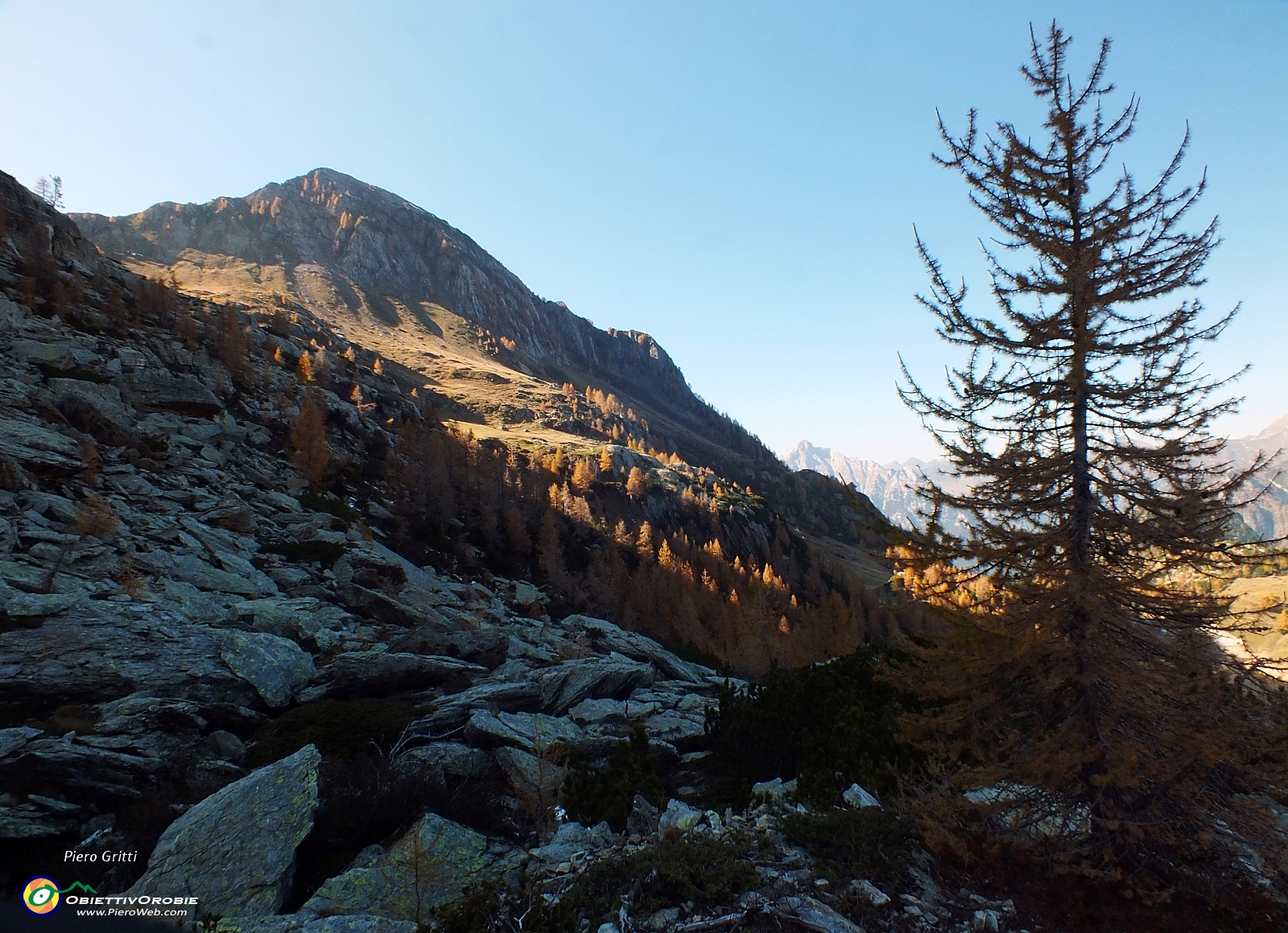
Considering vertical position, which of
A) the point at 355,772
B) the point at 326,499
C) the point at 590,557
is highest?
the point at 355,772

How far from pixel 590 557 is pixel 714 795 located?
5645 cm

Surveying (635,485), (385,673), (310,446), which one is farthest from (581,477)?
(385,673)

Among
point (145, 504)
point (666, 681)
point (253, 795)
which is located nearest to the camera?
point (253, 795)

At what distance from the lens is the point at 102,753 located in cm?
940

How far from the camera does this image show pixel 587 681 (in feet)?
61.8

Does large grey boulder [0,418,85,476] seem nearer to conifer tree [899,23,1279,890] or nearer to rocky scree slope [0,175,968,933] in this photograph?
rocky scree slope [0,175,968,933]

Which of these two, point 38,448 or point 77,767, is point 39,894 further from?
point 38,448

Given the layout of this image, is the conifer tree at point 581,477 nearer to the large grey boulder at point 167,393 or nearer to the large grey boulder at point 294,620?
the large grey boulder at point 167,393

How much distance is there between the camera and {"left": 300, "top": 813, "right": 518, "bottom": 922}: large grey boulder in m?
7.29

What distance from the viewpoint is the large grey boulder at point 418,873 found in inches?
287

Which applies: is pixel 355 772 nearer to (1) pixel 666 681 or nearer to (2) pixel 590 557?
(1) pixel 666 681

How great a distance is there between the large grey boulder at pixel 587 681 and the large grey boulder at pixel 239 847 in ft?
28.4

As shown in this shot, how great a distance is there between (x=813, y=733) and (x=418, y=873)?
10.8m

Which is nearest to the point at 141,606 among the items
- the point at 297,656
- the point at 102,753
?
the point at 297,656
